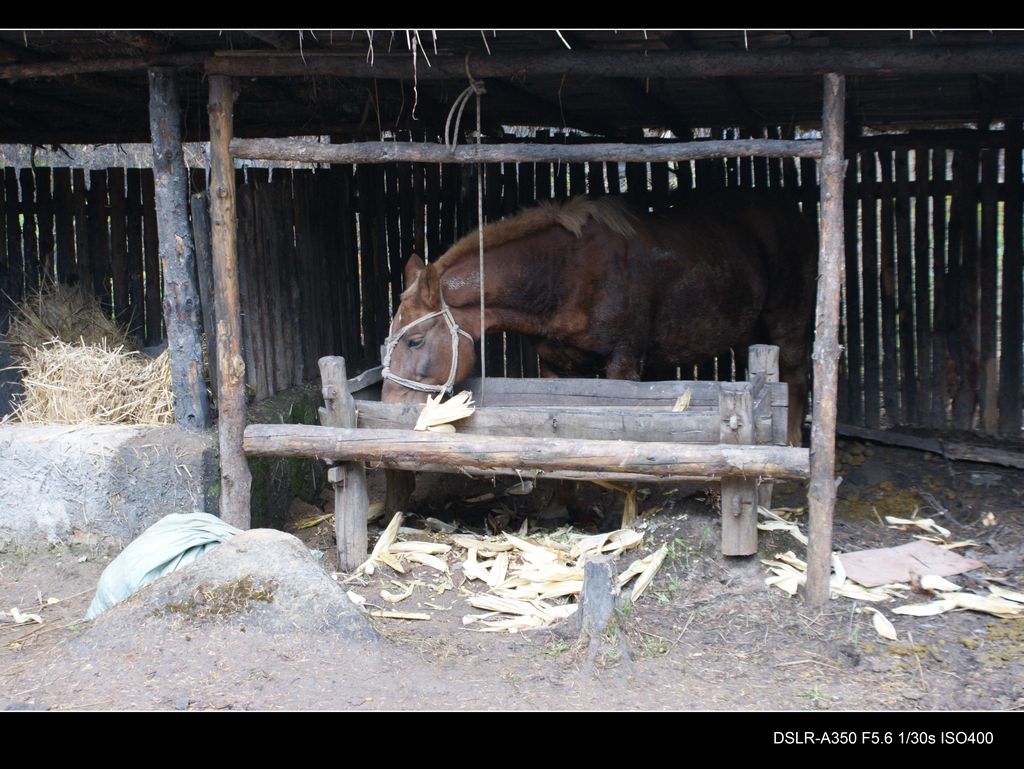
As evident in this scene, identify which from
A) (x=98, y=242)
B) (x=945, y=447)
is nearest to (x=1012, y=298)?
(x=945, y=447)

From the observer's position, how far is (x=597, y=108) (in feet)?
27.6

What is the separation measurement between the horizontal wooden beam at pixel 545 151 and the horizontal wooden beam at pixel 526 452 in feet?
5.37

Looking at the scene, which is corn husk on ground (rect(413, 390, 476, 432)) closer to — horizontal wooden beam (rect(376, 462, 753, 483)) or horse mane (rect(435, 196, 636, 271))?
horizontal wooden beam (rect(376, 462, 753, 483))

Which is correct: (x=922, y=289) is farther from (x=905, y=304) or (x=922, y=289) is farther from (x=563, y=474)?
(x=563, y=474)

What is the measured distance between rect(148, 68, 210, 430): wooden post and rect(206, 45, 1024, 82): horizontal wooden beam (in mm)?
613

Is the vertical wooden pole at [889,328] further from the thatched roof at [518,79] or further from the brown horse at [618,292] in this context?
the thatched roof at [518,79]

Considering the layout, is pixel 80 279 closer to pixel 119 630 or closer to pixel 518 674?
pixel 119 630

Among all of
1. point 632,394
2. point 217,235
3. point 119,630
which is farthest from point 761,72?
point 119,630

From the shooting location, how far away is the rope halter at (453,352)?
21.2ft

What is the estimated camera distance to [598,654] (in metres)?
4.77

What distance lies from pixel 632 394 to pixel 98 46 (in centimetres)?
408

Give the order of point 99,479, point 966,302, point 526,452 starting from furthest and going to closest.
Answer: point 966,302 < point 99,479 < point 526,452

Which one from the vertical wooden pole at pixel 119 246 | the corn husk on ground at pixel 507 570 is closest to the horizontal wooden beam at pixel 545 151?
the corn husk on ground at pixel 507 570

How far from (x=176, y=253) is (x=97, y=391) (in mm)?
1221
